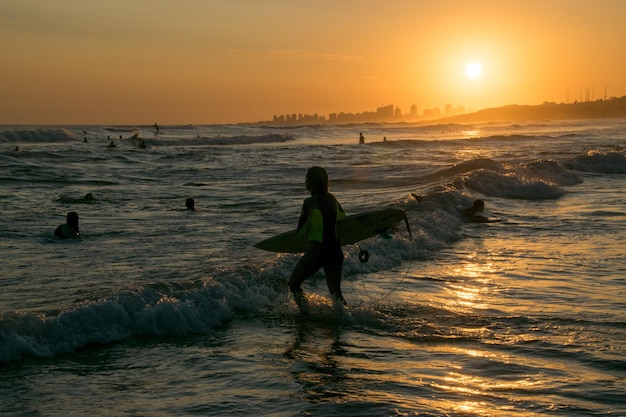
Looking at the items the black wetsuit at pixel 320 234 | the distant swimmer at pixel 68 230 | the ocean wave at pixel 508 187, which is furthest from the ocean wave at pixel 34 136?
the black wetsuit at pixel 320 234

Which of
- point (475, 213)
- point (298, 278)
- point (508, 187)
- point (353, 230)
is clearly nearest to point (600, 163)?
point (508, 187)

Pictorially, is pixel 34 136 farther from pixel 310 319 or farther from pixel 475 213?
pixel 310 319

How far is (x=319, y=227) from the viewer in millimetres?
8773

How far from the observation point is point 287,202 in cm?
2380

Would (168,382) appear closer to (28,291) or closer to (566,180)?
(28,291)

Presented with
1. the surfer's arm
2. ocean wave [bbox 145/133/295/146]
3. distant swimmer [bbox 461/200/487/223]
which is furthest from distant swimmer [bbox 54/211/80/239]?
ocean wave [bbox 145/133/295/146]

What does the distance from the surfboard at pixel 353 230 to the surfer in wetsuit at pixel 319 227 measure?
1.20 metres

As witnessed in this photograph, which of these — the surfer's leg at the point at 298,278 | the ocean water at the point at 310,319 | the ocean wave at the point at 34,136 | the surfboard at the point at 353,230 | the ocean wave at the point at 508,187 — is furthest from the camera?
the ocean wave at the point at 34,136

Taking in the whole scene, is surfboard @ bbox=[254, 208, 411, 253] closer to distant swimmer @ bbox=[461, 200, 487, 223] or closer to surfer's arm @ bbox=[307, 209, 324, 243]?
surfer's arm @ bbox=[307, 209, 324, 243]

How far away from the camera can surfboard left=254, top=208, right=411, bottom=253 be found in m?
10.2

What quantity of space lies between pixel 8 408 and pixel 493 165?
1196 inches

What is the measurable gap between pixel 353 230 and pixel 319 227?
1.68m

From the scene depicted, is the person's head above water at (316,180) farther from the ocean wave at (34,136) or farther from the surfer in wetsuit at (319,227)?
the ocean wave at (34,136)

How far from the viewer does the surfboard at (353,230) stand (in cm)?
1020
